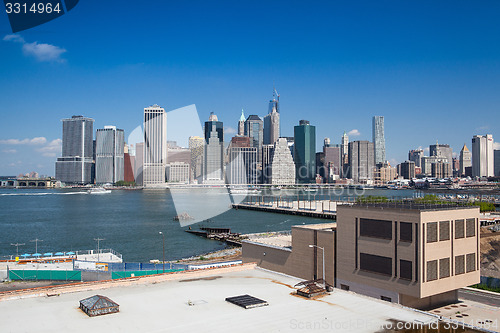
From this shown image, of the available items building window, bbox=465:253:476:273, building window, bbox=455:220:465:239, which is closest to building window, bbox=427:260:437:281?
building window, bbox=455:220:465:239

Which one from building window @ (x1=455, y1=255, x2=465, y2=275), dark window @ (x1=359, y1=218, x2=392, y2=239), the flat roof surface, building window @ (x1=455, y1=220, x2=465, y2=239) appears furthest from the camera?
building window @ (x1=455, y1=220, x2=465, y2=239)

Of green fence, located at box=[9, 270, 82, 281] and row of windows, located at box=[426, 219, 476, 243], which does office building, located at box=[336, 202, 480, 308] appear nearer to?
row of windows, located at box=[426, 219, 476, 243]

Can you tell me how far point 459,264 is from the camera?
67.2 ft

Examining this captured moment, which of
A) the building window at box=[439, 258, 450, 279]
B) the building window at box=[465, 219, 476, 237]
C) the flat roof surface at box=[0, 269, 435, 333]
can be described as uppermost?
the building window at box=[465, 219, 476, 237]

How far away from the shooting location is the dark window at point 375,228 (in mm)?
20250

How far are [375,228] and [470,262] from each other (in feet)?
16.2

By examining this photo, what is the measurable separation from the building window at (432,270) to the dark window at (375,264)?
1.66m

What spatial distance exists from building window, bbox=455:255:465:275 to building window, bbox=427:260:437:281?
172 centimetres

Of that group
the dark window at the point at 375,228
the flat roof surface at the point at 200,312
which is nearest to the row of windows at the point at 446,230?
the dark window at the point at 375,228

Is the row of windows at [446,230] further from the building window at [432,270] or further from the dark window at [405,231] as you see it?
the building window at [432,270]

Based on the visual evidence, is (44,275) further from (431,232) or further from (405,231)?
(431,232)

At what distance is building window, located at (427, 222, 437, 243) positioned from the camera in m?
19.2

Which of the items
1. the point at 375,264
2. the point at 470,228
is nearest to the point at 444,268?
the point at 470,228

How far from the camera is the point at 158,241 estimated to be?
5491cm
